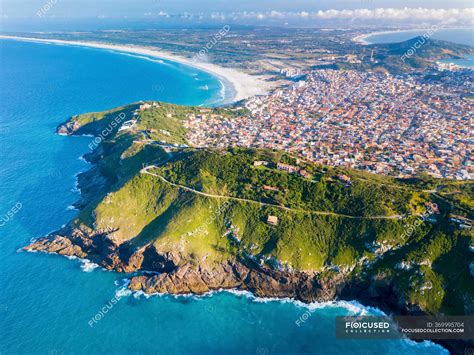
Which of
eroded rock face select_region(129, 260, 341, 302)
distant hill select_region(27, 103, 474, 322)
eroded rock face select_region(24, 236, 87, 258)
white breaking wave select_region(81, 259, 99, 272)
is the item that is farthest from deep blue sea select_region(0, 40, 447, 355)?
distant hill select_region(27, 103, 474, 322)

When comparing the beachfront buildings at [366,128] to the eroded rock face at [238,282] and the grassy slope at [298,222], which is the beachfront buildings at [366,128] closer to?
the grassy slope at [298,222]

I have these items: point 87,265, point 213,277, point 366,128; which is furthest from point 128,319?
point 366,128

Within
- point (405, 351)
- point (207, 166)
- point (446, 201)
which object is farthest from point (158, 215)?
point (446, 201)

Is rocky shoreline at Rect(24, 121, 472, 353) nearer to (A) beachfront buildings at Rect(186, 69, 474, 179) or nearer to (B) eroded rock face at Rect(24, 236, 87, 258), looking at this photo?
(B) eroded rock face at Rect(24, 236, 87, 258)

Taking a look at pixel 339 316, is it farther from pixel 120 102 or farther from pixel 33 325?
pixel 120 102

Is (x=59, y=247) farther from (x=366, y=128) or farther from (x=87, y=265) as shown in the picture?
(x=366, y=128)
